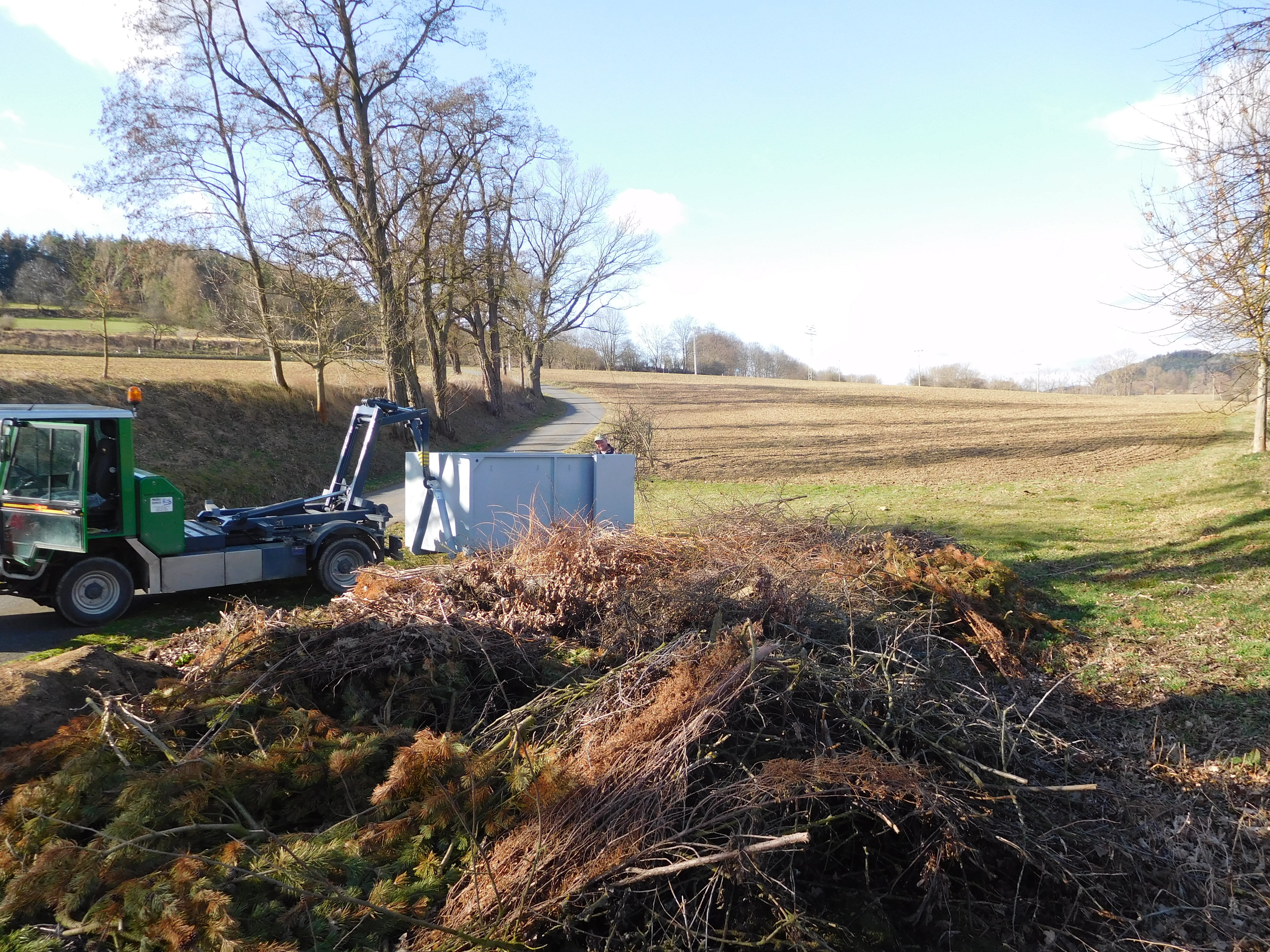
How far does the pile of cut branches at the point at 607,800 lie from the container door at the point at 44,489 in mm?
3551

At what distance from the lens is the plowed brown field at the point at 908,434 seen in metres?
24.8

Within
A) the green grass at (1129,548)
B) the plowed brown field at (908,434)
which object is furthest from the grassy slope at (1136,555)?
the plowed brown field at (908,434)

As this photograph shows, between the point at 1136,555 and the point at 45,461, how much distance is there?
45.3 ft

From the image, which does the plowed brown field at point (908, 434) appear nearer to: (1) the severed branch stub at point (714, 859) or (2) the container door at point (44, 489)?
(1) the severed branch stub at point (714, 859)

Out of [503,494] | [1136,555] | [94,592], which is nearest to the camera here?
[94,592]

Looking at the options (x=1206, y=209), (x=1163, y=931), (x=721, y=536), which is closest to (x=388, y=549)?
(x=721, y=536)

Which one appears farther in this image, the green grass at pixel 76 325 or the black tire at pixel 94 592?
the green grass at pixel 76 325

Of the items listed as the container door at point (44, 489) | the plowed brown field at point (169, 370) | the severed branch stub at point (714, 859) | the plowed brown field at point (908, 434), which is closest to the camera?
the severed branch stub at point (714, 859)

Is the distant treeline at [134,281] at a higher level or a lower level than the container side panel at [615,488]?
higher

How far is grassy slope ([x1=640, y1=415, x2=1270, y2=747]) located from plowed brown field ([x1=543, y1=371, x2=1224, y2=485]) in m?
2.12

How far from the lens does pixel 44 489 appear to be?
838cm

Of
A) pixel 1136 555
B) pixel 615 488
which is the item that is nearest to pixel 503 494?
pixel 615 488

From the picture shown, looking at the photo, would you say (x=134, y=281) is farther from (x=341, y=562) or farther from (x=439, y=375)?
(x=341, y=562)

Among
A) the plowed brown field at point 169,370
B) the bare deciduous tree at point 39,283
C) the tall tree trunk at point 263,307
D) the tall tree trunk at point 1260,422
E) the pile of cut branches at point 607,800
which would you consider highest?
the bare deciduous tree at point 39,283
